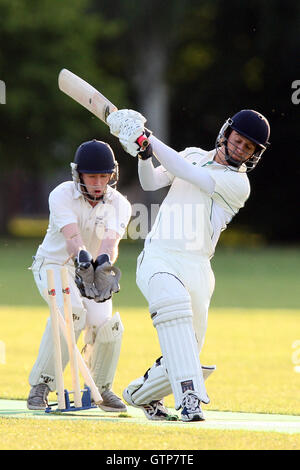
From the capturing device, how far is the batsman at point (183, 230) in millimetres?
5586

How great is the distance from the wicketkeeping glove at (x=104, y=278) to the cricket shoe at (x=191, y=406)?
29.7 inches

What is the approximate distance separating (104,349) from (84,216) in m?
0.78

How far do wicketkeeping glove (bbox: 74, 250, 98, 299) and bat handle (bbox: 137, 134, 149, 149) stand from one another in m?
0.65

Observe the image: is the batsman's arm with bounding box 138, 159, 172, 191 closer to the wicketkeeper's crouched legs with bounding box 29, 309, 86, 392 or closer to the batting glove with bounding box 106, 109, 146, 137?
the batting glove with bounding box 106, 109, 146, 137

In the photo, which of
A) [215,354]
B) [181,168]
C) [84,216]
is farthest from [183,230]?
[215,354]

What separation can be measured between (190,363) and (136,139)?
118 cm

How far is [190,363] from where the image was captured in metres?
5.52

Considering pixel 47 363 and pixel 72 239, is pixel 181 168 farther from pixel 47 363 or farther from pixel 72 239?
pixel 47 363

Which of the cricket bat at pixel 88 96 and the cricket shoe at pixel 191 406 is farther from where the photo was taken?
the cricket bat at pixel 88 96

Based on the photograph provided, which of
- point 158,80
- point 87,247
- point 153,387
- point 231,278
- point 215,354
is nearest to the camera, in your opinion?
point 153,387

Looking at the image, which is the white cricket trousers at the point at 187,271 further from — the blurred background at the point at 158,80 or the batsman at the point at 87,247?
the blurred background at the point at 158,80

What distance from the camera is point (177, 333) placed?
5.57m

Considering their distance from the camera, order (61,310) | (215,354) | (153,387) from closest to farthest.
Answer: (153,387), (61,310), (215,354)

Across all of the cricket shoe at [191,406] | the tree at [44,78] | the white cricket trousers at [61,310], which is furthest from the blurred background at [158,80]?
the cricket shoe at [191,406]
